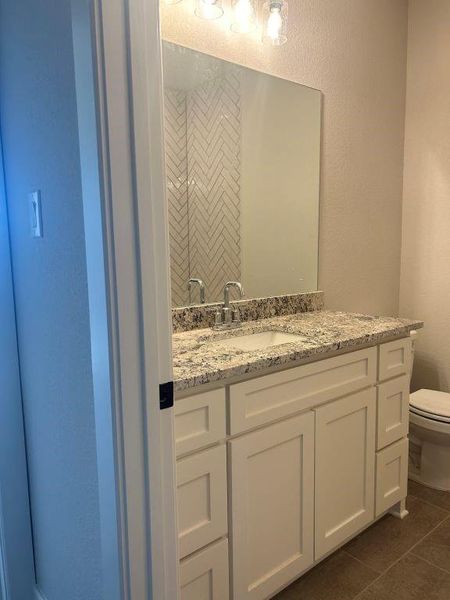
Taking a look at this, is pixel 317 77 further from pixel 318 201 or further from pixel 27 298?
pixel 27 298

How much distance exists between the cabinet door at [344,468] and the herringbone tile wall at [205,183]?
711 millimetres

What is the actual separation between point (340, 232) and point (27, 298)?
167 cm

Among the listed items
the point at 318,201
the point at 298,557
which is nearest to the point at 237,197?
the point at 318,201

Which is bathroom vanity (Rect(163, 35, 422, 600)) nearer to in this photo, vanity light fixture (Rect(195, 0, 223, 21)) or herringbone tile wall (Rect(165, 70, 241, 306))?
herringbone tile wall (Rect(165, 70, 241, 306))

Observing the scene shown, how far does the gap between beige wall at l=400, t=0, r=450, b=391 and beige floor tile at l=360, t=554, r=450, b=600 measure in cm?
116

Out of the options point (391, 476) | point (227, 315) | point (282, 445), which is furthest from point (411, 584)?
point (227, 315)

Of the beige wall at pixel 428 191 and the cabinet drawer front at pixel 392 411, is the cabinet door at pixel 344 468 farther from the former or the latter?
the beige wall at pixel 428 191

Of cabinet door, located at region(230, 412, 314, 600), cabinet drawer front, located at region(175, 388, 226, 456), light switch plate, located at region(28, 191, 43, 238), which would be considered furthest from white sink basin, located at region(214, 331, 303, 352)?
light switch plate, located at region(28, 191, 43, 238)

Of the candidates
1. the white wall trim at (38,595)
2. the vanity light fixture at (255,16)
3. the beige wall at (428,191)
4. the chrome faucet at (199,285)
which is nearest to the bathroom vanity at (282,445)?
the chrome faucet at (199,285)

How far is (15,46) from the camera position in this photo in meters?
1.12

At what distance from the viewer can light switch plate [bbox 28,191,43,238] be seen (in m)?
1.06

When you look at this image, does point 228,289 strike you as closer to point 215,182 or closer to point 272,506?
point 215,182

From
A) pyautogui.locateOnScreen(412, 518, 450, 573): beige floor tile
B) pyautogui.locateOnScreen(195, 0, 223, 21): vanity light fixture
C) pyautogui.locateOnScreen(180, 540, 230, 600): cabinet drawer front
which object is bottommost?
pyautogui.locateOnScreen(412, 518, 450, 573): beige floor tile

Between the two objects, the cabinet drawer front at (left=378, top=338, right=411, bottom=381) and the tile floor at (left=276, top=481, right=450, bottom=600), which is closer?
the tile floor at (left=276, top=481, right=450, bottom=600)
